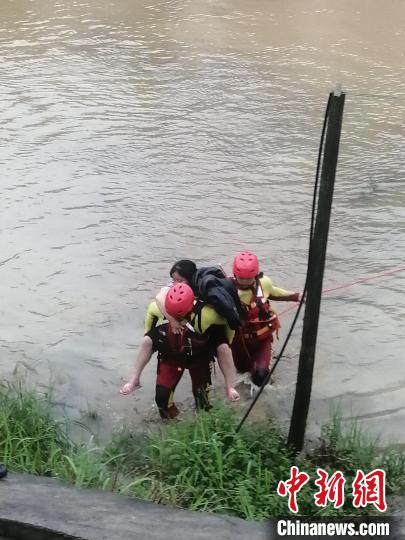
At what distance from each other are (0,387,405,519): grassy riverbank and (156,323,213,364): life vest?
591 millimetres

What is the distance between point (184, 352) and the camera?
5.70 m

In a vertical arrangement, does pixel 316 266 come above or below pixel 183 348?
above

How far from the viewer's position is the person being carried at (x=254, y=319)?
6094mm

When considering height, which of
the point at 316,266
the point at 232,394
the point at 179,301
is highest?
the point at 316,266

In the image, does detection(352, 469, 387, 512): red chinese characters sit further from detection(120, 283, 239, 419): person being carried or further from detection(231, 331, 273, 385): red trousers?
detection(231, 331, 273, 385): red trousers

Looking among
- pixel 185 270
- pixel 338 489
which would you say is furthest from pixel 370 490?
pixel 185 270

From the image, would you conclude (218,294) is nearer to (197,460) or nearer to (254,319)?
(254,319)

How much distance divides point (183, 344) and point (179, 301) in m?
0.40

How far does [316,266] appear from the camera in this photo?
14.8 feet

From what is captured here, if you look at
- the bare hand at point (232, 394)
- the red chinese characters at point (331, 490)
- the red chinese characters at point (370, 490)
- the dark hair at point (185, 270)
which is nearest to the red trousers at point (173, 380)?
the bare hand at point (232, 394)

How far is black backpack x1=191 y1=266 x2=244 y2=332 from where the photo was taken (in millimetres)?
5527

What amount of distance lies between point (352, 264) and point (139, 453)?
430cm

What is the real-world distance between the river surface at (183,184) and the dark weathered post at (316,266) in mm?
1142

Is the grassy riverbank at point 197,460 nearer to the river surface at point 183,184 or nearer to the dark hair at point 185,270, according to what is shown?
the river surface at point 183,184
